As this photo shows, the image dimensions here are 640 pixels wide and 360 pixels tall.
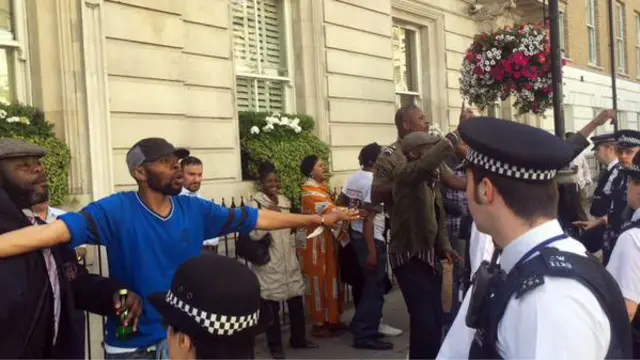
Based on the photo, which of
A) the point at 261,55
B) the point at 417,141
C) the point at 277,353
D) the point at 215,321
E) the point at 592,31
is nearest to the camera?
the point at 215,321

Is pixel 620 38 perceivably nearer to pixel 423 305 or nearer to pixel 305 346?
pixel 305 346

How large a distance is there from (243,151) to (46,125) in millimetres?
3239

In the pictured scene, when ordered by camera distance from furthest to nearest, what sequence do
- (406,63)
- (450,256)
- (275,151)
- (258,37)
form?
(406,63) → (258,37) → (275,151) → (450,256)

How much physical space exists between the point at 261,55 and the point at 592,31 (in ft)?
61.4

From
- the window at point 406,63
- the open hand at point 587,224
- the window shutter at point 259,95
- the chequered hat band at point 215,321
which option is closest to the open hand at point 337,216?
the chequered hat band at point 215,321

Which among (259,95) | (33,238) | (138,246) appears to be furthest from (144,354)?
(259,95)

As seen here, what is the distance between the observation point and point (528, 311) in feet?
6.09

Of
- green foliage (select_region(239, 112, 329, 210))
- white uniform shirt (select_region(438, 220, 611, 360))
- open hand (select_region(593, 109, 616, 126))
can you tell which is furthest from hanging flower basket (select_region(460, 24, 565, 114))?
white uniform shirt (select_region(438, 220, 611, 360))

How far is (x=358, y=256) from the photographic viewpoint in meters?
7.33

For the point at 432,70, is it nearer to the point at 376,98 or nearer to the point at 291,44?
the point at 376,98

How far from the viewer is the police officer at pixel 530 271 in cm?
182

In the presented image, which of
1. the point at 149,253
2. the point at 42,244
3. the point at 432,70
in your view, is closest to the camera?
the point at 42,244

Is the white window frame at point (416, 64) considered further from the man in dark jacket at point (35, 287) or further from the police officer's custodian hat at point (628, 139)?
the man in dark jacket at point (35, 287)

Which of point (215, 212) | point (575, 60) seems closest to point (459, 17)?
point (575, 60)
